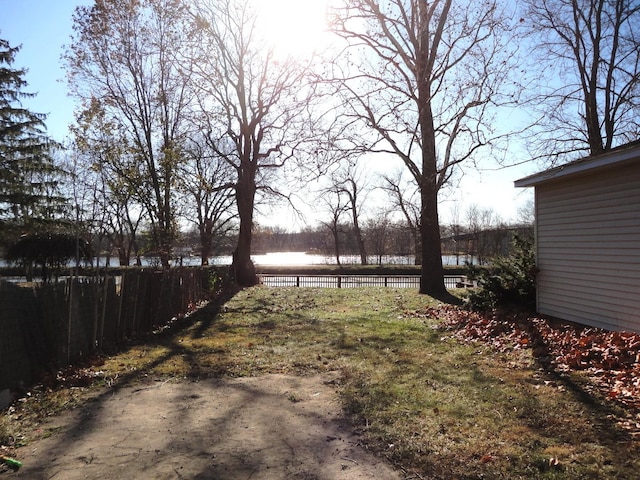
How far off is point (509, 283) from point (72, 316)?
9.09m

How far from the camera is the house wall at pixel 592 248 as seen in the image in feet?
25.5

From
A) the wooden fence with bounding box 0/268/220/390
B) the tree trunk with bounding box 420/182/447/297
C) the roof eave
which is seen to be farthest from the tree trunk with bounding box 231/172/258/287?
the roof eave

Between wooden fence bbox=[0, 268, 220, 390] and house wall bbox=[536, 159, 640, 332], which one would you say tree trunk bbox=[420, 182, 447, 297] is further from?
wooden fence bbox=[0, 268, 220, 390]

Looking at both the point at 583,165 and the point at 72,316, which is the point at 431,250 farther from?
the point at 72,316

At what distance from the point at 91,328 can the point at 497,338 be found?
7.18m

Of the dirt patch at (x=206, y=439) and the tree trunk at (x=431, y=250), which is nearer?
the dirt patch at (x=206, y=439)

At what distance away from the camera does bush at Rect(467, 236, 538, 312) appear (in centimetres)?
1077

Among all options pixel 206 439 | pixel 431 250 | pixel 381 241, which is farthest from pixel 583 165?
pixel 381 241

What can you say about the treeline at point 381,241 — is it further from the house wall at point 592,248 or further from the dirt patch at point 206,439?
the dirt patch at point 206,439

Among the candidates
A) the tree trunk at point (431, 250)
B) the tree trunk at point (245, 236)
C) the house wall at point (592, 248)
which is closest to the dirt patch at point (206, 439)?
the house wall at point (592, 248)

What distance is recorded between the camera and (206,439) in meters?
4.47

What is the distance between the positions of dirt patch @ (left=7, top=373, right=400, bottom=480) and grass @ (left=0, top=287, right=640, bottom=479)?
30 centimetres

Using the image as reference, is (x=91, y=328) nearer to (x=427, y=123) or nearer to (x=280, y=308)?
(x=280, y=308)

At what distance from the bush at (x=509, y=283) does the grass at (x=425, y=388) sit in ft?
4.55
